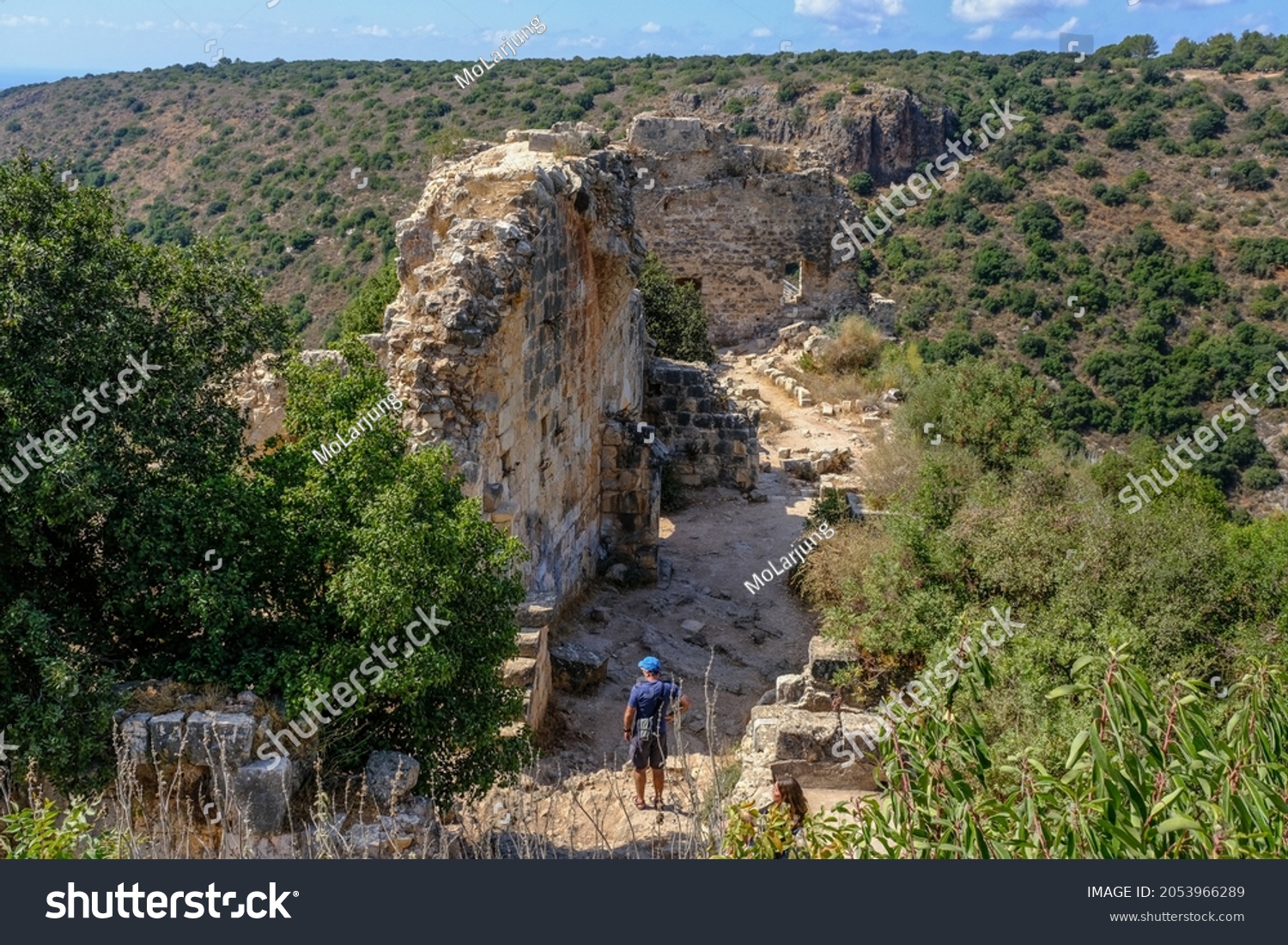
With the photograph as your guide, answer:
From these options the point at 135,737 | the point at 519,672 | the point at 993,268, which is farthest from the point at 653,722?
the point at 993,268

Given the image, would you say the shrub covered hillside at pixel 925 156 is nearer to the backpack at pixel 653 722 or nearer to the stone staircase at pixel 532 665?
the stone staircase at pixel 532 665

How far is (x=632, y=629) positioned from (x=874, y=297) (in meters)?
15.7

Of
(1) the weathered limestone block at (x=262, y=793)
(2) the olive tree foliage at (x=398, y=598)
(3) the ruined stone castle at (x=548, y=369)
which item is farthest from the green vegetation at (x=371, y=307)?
(1) the weathered limestone block at (x=262, y=793)

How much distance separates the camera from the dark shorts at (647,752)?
282 inches

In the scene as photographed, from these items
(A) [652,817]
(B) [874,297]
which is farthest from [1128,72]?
(A) [652,817]

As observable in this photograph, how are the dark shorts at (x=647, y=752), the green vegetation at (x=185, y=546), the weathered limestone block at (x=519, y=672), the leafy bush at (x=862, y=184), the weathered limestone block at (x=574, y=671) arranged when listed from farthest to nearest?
1. the leafy bush at (x=862, y=184)
2. the weathered limestone block at (x=574, y=671)
3. the weathered limestone block at (x=519, y=672)
4. the dark shorts at (x=647, y=752)
5. the green vegetation at (x=185, y=546)

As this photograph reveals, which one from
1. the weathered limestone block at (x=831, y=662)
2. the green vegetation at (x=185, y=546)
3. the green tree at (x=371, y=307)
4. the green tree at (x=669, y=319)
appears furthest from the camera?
the green tree at (x=669, y=319)

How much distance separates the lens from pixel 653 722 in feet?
23.3

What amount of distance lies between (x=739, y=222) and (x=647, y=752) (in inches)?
703

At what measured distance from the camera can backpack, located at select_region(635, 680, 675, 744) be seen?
7.09m

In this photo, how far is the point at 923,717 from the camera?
3.84m

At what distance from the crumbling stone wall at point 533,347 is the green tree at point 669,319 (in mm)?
5618

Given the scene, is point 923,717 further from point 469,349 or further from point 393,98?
point 393,98

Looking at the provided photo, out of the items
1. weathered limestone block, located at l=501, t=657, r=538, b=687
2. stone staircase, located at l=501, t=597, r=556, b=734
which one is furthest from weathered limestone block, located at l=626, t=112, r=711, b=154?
weathered limestone block, located at l=501, t=657, r=538, b=687
